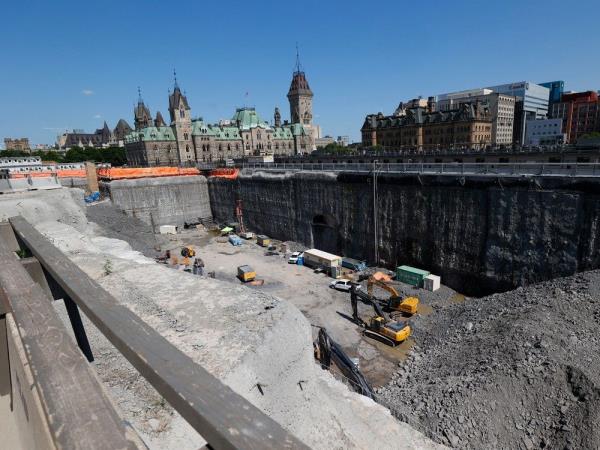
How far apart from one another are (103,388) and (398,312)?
22.8 metres

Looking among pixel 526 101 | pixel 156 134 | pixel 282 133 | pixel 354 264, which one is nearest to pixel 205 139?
pixel 156 134

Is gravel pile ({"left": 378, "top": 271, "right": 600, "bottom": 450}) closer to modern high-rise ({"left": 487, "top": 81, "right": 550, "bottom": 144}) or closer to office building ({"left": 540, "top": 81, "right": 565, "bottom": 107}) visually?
modern high-rise ({"left": 487, "top": 81, "right": 550, "bottom": 144})

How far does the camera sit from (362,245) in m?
31.5

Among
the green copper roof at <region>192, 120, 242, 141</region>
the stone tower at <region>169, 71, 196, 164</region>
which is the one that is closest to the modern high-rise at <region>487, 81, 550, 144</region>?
the green copper roof at <region>192, 120, 242, 141</region>

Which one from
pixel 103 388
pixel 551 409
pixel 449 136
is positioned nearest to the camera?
pixel 103 388

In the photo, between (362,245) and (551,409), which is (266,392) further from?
(362,245)

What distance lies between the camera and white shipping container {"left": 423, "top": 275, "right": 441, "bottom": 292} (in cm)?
2478

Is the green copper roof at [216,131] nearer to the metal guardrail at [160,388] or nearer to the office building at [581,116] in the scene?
the metal guardrail at [160,388]

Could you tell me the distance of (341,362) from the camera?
1609 cm

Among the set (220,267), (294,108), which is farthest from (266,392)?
(294,108)

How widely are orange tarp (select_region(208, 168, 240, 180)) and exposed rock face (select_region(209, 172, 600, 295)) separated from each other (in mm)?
12238

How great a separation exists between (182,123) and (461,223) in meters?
90.3

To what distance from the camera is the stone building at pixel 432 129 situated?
259ft

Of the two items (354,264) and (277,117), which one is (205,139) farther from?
(354,264)
